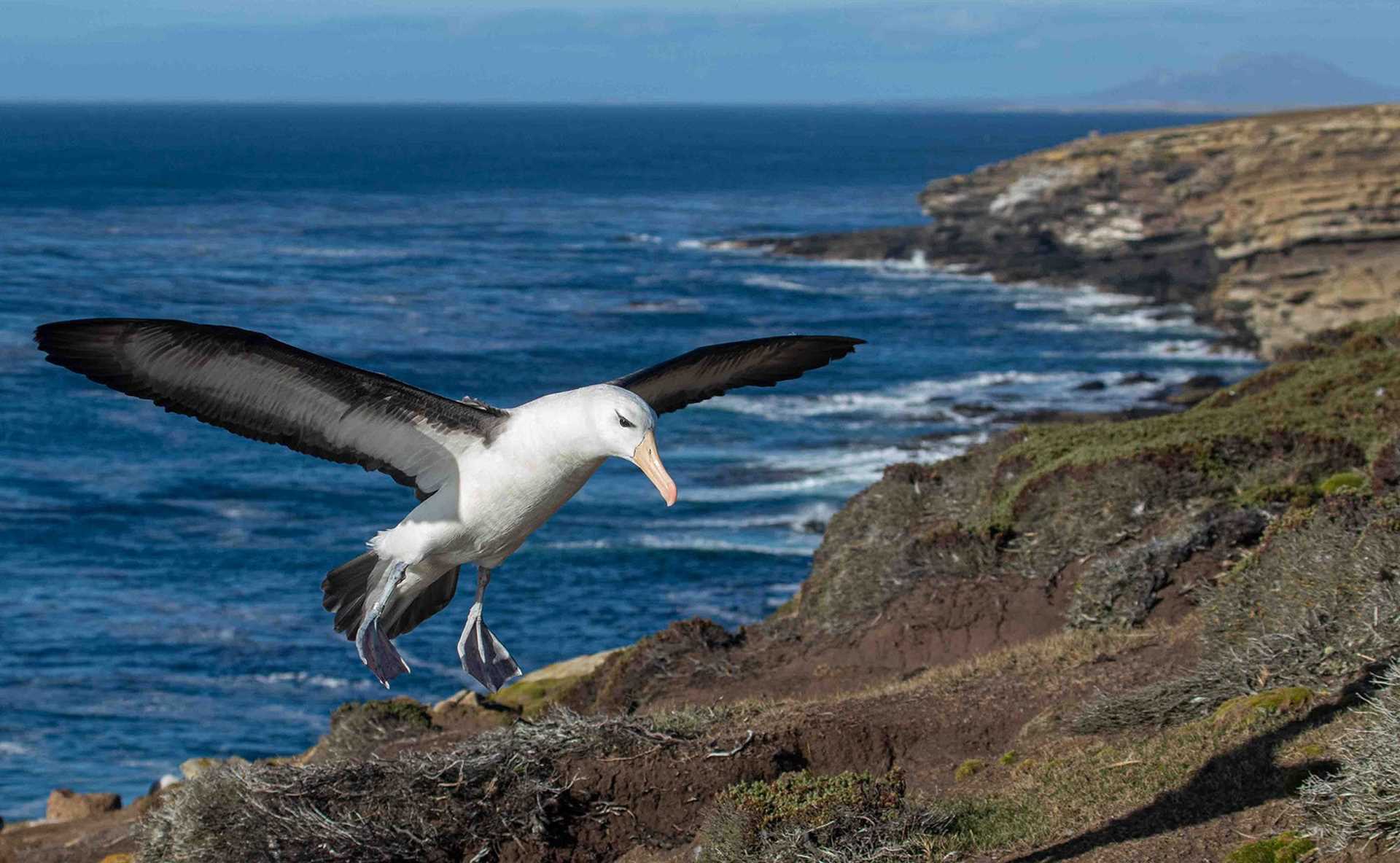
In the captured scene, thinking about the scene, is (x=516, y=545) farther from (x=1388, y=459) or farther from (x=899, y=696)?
(x=1388, y=459)

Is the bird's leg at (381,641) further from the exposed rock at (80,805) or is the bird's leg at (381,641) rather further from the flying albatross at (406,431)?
the exposed rock at (80,805)

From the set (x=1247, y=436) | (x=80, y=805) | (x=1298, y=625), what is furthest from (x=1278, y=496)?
(x=80, y=805)

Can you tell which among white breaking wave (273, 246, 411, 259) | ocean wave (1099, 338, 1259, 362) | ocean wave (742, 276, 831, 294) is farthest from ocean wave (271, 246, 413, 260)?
ocean wave (1099, 338, 1259, 362)

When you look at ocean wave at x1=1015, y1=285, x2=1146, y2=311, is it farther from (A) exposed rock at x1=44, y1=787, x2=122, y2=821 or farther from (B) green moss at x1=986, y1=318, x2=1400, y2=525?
(A) exposed rock at x1=44, y1=787, x2=122, y2=821

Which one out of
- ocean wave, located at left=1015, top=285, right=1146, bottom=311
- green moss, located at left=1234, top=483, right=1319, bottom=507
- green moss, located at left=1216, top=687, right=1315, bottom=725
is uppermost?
green moss, located at left=1234, top=483, right=1319, bottom=507

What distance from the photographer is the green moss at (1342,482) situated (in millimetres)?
14320

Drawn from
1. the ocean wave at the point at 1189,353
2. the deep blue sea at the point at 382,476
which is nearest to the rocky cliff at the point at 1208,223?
the ocean wave at the point at 1189,353

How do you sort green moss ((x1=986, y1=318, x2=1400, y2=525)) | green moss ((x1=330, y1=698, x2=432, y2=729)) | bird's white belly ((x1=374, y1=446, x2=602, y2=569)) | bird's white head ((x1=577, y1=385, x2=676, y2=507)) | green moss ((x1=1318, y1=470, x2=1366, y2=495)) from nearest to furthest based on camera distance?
bird's white head ((x1=577, y1=385, x2=676, y2=507))
bird's white belly ((x1=374, y1=446, x2=602, y2=569))
green moss ((x1=1318, y1=470, x2=1366, y2=495))
green moss ((x1=330, y1=698, x2=432, y2=729))
green moss ((x1=986, y1=318, x2=1400, y2=525))

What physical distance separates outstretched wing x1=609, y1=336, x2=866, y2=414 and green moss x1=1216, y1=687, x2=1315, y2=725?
342cm

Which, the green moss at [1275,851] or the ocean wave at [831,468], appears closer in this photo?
the green moss at [1275,851]

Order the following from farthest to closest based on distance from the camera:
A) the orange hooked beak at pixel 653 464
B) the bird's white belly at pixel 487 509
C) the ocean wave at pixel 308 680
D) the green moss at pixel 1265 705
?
the ocean wave at pixel 308 680
the green moss at pixel 1265 705
the bird's white belly at pixel 487 509
the orange hooked beak at pixel 653 464

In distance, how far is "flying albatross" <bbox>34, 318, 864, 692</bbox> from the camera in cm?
752

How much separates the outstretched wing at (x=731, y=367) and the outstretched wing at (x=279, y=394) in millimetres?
1140

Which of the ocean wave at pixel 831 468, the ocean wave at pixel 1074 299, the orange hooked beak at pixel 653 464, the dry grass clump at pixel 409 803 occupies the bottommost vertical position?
the ocean wave at pixel 831 468
